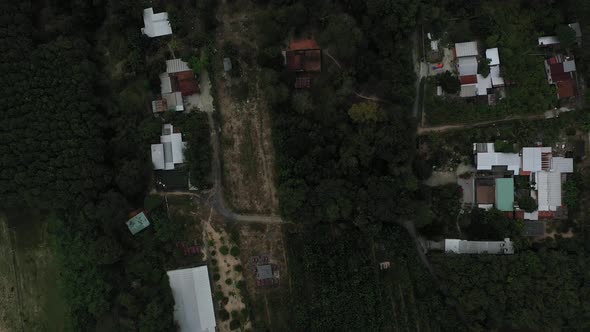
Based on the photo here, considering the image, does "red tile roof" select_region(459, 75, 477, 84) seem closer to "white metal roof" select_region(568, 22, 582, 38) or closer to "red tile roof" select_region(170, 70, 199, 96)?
"white metal roof" select_region(568, 22, 582, 38)

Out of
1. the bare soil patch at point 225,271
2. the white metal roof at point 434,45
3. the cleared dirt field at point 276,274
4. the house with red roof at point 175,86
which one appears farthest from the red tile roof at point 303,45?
the bare soil patch at point 225,271

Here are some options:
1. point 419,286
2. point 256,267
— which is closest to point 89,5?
point 256,267

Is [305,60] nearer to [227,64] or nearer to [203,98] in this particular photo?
[227,64]

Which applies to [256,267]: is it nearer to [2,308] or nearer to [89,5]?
[2,308]

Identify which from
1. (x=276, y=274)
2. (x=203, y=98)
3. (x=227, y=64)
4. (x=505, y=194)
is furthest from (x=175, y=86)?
(x=505, y=194)

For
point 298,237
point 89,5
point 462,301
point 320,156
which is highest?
point 89,5

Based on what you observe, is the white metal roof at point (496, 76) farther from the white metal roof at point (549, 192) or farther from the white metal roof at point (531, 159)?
the white metal roof at point (549, 192)
